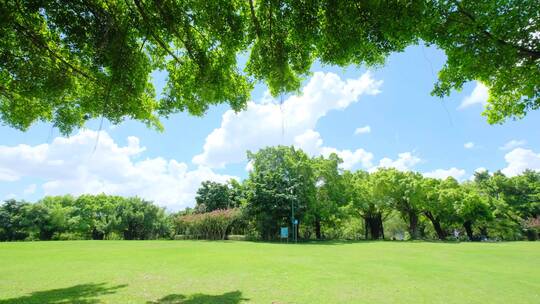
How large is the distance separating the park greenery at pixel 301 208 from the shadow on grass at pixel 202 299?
28.5 meters

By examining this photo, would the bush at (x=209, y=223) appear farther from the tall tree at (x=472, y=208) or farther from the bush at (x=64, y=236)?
the tall tree at (x=472, y=208)

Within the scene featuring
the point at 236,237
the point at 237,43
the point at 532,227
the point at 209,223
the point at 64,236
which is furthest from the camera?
the point at 64,236

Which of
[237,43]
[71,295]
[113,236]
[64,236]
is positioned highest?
[237,43]

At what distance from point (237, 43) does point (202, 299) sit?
517 centimetres

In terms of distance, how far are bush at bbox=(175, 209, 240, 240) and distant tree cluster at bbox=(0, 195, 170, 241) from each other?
5360 mm

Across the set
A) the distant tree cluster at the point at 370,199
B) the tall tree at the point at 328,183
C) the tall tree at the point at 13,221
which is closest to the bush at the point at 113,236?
the tall tree at the point at 13,221

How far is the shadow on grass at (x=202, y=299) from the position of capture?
6.42m

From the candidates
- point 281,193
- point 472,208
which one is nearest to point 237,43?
point 281,193

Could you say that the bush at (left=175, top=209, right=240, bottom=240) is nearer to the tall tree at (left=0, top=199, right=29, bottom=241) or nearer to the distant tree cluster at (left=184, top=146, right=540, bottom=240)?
the distant tree cluster at (left=184, top=146, right=540, bottom=240)

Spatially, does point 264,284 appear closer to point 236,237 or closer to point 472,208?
point 236,237

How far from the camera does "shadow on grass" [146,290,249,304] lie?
253 inches

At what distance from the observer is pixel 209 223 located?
138ft

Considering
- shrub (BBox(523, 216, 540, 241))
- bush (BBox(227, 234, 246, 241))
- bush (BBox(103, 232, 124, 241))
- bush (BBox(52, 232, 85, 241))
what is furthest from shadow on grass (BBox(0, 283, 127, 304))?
shrub (BBox(523, 216, 540, 241))

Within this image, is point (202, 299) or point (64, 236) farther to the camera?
point (64, 236)
